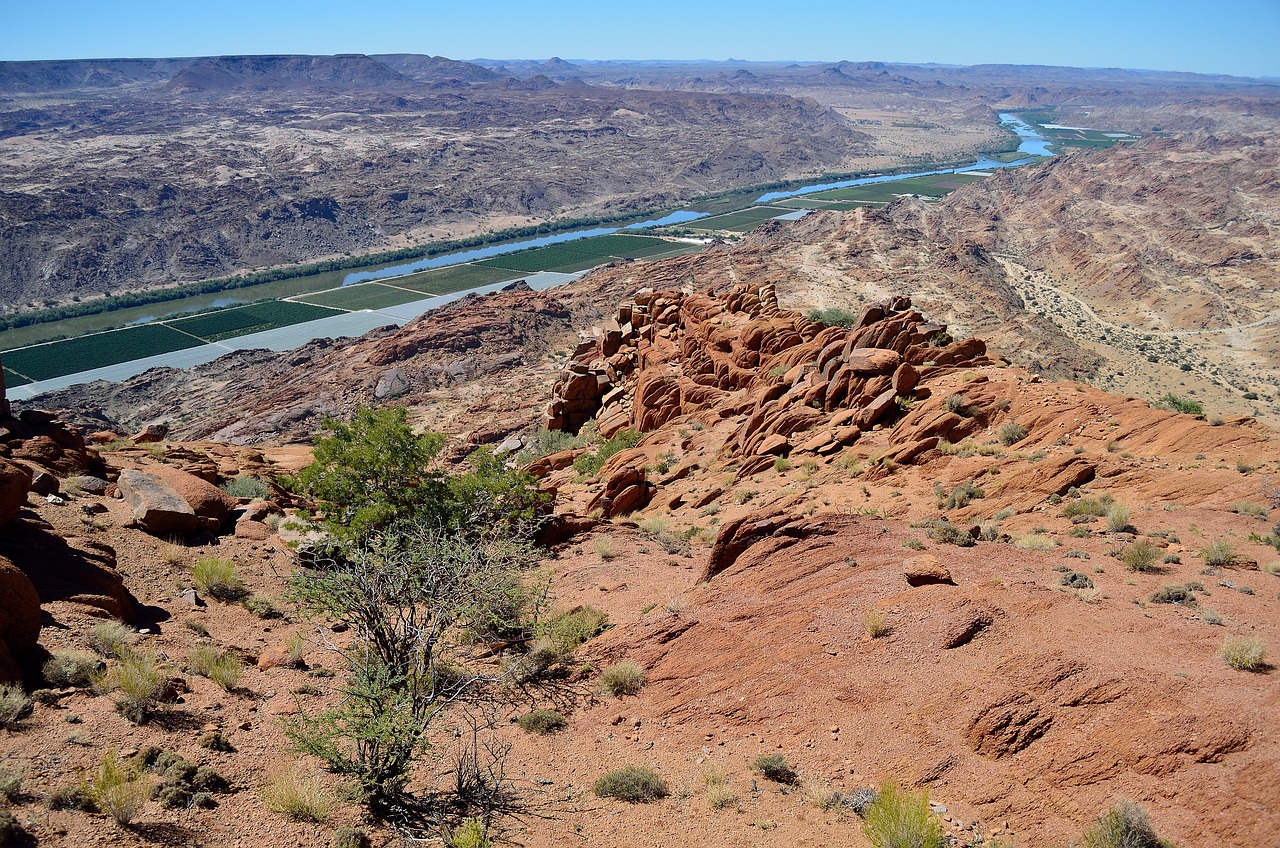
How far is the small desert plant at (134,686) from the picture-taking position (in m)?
10.4

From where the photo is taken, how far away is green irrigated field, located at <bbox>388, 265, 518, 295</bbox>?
118 meters

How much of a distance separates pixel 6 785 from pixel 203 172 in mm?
187266

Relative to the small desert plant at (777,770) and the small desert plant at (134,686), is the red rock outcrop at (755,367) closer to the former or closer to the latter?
the small desert plant at (777,770)

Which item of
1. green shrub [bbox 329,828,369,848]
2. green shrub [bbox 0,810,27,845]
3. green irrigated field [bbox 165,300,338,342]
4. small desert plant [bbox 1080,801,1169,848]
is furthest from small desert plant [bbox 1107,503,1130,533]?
green irrigated field [bbox 165,300,338,342]

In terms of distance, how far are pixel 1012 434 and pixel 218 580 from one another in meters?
21.5

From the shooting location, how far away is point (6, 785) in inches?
315

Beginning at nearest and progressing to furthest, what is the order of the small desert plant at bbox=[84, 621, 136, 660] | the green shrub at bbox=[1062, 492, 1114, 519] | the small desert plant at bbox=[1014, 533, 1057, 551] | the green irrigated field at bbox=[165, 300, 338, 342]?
the small desert plant at bbox=[84, 621, 136, 660] < the small desert plant at bbox=[1014, 533, 1057, 551] < the green shrub at bbox=[1062, 492, 1114, 519] < the green irrigated field at bbox=[165, 300, 338, 342]

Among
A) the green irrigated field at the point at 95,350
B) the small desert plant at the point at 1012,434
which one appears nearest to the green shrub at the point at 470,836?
the small desert plant at the point at 1012,434

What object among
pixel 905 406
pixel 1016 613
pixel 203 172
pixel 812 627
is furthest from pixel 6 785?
pixel 203 172

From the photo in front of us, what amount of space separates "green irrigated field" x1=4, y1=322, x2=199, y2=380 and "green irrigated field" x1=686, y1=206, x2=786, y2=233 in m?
101

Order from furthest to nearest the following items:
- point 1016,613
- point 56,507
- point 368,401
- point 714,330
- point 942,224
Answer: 1. point 942,224
2. point 368,401
3. point 714,330
4. point 56,507
5. point 1016,613

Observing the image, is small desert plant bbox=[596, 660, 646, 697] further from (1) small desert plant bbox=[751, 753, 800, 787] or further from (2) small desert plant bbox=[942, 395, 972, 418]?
(2) small desert plant bbox=[942, 395, 972, 418]

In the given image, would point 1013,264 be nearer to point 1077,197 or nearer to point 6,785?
point 1077,197

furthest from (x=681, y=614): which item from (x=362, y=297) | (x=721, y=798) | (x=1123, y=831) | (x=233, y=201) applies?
(x=233, y=201)
